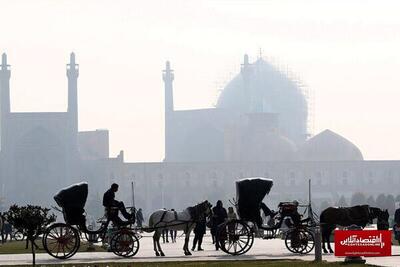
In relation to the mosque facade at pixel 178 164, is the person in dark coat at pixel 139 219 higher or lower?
lower

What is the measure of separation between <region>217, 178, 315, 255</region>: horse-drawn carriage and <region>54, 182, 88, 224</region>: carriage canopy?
2630mm

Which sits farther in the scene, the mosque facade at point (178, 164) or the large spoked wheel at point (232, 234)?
the mosque facade at point (178, 164)

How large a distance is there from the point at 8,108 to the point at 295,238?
100 metres

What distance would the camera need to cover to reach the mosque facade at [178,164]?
125 metres

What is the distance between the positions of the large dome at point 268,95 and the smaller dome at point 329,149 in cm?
967

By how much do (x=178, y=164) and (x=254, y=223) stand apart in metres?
102

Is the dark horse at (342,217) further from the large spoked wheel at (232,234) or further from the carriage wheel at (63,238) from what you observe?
the carriage wheel at (63,238)

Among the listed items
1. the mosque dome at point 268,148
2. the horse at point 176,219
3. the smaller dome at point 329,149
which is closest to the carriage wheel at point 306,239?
the horse at point 176,219

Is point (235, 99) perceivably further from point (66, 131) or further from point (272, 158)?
point (66, 131)

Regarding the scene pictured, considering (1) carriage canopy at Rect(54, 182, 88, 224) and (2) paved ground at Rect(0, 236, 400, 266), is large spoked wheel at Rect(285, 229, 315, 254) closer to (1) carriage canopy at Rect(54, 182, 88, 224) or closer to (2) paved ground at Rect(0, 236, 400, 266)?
(2) paved ground at Rect(0, 236, 400, 266)

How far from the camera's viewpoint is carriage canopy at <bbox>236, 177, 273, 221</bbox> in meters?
27.2

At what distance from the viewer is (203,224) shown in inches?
1125

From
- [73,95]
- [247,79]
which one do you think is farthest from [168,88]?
[73,95]

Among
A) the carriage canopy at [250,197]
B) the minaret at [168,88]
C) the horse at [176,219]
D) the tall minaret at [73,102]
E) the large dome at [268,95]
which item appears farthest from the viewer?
the large dome at [268,95]
